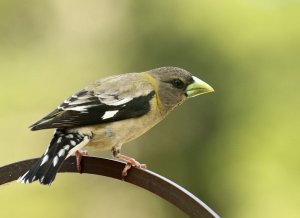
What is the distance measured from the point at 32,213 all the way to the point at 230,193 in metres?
3.03

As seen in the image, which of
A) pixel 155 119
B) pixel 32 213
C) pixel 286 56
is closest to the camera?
pixel 155 119

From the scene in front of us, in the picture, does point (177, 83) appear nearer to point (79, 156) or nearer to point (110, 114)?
point (110, 114)

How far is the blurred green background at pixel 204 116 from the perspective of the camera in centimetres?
983

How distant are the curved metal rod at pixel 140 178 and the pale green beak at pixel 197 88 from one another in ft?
3.45

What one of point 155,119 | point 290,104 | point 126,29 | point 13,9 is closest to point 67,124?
point 155,119

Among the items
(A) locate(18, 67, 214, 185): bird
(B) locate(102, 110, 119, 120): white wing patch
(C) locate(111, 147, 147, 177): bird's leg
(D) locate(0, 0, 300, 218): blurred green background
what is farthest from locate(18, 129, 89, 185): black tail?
(D) locate(0, 0, 300, 218): blurred green background

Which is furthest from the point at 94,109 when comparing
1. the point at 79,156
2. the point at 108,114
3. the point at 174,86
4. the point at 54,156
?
the point at 174,86

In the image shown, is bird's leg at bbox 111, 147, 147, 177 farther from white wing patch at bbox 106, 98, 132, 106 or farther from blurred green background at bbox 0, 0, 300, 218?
blurred green background at bbox 0, 0, 300, 218

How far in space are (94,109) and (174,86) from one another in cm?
76

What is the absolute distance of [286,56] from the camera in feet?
33.8

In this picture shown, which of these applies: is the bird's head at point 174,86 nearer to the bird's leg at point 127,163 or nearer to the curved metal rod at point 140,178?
the bird's leg at point 127,163

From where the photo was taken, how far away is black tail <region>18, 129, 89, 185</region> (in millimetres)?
3445

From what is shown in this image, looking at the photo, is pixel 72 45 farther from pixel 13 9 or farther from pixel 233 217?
pixel 233 217

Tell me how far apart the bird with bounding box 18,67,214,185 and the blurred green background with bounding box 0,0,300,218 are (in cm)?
539
